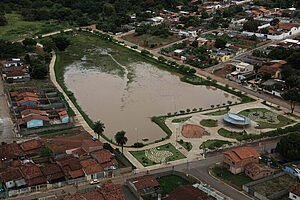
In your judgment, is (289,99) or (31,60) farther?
(31,60)

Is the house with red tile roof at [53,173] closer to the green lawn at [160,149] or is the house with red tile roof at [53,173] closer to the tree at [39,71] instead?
the green lawn at [160,149]

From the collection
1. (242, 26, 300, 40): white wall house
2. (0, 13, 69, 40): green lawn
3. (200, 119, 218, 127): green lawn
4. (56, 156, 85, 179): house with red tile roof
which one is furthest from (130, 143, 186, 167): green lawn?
(0, 13, 69, 40): green lawn

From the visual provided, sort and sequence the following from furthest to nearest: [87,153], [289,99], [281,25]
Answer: [281,25] < [289,99] < [87,153]

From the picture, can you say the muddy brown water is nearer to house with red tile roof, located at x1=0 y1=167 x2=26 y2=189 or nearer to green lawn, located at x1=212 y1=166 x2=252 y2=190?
green lawn, located at x1=212 y1=166 x2=252 y2=190

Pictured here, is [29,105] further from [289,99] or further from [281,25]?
[281,25]

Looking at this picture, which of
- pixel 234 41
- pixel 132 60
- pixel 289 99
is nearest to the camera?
pixel 289 99

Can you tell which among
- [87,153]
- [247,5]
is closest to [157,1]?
[247,5]
